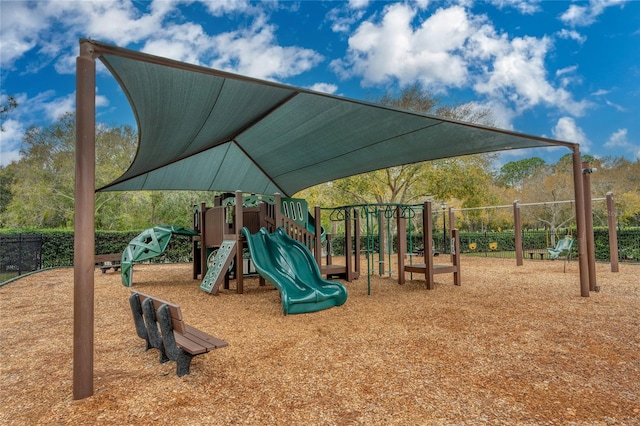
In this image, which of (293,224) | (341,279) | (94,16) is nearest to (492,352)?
(293,224)

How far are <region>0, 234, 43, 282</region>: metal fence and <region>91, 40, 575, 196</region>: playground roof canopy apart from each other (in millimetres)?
4282

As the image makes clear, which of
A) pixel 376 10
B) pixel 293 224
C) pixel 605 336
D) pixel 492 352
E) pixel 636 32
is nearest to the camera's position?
pixel 492 352

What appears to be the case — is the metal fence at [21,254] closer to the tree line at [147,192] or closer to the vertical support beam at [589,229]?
the tree line at [147,192]

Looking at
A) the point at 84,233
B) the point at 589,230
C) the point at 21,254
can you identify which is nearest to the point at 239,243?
the point at 84,233

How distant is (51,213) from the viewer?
67.9 ft

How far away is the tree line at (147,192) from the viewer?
17722mm

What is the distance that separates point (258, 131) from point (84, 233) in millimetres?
4514

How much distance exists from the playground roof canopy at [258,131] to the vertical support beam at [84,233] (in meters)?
0.29

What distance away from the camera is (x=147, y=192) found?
21.5 meters

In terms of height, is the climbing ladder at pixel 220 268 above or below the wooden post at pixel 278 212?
below

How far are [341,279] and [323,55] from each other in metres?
47.9

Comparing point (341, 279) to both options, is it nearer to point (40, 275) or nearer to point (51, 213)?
point (40, 275)

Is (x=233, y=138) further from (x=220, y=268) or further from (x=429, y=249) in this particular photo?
(x=429, y=249)

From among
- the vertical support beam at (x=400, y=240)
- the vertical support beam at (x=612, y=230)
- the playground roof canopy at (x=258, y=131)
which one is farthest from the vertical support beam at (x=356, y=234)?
the vertical support beam at (x=612, y=230)
